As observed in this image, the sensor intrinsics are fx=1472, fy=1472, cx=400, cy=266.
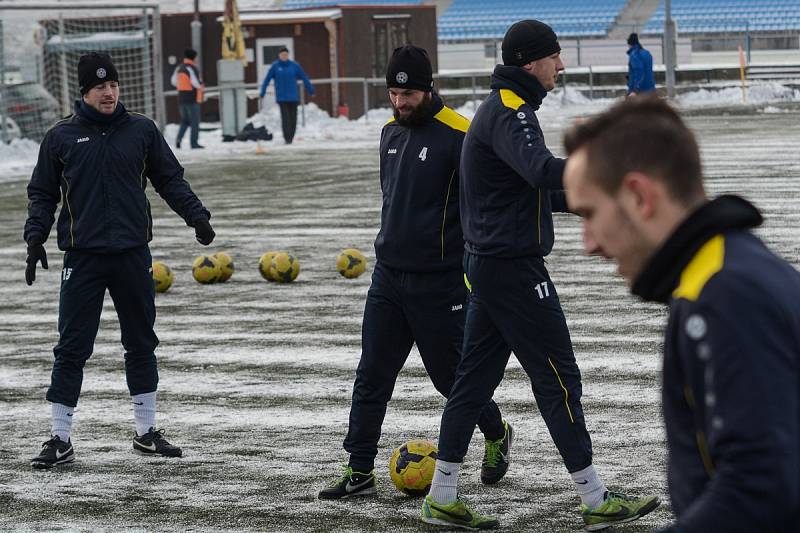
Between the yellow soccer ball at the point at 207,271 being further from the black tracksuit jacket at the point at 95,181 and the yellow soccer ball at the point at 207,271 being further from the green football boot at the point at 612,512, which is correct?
the green football boot at the point at 612,512

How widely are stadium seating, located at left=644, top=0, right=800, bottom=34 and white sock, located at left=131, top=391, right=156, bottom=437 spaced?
152ft

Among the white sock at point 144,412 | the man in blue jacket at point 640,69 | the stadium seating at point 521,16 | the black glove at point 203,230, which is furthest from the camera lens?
the stadium seating at point 521,16

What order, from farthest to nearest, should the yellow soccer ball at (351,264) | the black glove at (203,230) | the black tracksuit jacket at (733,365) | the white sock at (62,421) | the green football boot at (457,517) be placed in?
the yellow soccer ball at (351,264)
the black glove at (203,230)
the white sock at (62,421)
the green football boot at (457,517)
the black tracksuit jacket at (733,365)

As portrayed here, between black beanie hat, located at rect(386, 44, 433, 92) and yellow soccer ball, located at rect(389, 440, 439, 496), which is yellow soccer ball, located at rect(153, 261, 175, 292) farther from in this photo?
black beanie hat, located at rect(386, 44, 433, 92)

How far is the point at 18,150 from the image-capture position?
2989 centimetres

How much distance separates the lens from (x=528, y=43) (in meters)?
6.00

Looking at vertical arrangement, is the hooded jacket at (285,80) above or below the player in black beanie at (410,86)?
above

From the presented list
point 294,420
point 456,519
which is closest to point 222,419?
point 294,420

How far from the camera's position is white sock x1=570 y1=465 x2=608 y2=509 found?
6012mm

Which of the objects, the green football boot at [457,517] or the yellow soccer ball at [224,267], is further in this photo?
the yellow soccer ball at [224,267]

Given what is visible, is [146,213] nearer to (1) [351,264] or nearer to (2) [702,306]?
(2) [702,306]

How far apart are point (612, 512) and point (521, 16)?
55171mm

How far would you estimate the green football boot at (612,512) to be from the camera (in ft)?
19.7

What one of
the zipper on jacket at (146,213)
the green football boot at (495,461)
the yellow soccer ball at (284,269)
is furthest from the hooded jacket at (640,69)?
the green football boot at (495,461)
